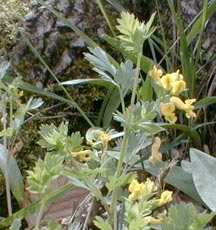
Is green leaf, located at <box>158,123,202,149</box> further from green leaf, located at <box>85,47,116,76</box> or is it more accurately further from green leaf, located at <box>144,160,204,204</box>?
green leaf, located at <box>85,47,116,76</box>

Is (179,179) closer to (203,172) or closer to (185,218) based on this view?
(203,172)

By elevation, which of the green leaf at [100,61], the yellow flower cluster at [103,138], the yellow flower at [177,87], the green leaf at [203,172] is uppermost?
the green leaf at [100,61]

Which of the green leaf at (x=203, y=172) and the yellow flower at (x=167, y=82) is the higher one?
the yellow flower at (x=167, y=82)

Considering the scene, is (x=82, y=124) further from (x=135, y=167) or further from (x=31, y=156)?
(x=135, y=167)

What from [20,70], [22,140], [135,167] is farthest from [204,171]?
[20,70]

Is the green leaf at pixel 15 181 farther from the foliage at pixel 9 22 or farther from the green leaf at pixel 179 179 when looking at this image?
the foliage at pixel 9 22

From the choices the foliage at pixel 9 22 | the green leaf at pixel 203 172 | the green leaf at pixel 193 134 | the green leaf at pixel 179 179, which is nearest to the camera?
the green leaf at pixel 203 172

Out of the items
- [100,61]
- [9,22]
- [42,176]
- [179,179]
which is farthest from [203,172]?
[9,22]

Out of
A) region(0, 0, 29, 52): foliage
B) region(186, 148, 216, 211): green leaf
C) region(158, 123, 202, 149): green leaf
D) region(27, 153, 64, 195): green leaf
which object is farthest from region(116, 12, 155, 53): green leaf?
region(0, 0, 29, 52): foliage

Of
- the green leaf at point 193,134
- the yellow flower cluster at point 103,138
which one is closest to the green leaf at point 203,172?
the green leaf at point 193,134

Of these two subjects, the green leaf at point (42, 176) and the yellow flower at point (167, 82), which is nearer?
the green leaf at point (42, 176)

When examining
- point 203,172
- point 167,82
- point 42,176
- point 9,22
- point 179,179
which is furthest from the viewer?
point 9,22
